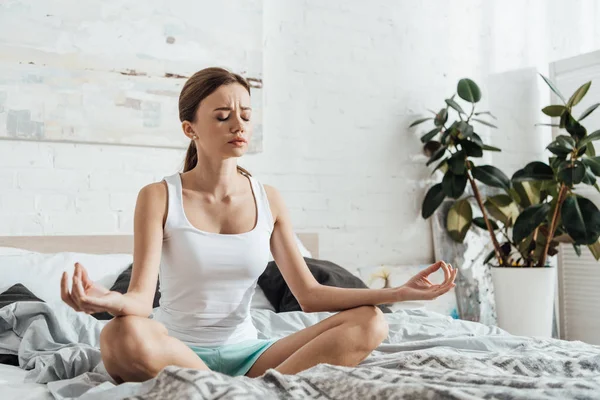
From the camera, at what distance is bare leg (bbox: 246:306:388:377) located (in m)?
1.50

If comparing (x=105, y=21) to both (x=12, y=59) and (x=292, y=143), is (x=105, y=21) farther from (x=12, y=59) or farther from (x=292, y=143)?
(x=292, y=143)

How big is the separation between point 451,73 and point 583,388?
305 cm

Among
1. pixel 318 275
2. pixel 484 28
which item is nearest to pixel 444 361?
pixel 318 275

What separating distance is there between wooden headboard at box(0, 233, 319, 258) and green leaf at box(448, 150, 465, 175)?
1.68 m

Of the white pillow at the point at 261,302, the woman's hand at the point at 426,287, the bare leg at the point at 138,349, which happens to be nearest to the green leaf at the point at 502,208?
the white pillow at the point at 261,302

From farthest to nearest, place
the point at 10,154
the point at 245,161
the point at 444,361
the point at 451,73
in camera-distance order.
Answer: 1. the point at 451,73
2. the point at 245,161
3. the point at 10,154
4. the point at 444,361

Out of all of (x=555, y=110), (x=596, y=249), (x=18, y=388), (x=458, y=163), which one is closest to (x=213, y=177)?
(x=18, y=388)

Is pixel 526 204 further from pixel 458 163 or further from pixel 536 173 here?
pixel 458 163

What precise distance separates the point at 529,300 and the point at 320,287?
2183 mm

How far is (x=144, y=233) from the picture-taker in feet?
5.07

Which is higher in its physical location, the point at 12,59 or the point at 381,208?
the point at 12,59

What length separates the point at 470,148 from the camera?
11.8 ft

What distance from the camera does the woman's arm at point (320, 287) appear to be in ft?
5.00

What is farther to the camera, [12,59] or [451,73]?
[451,73]
